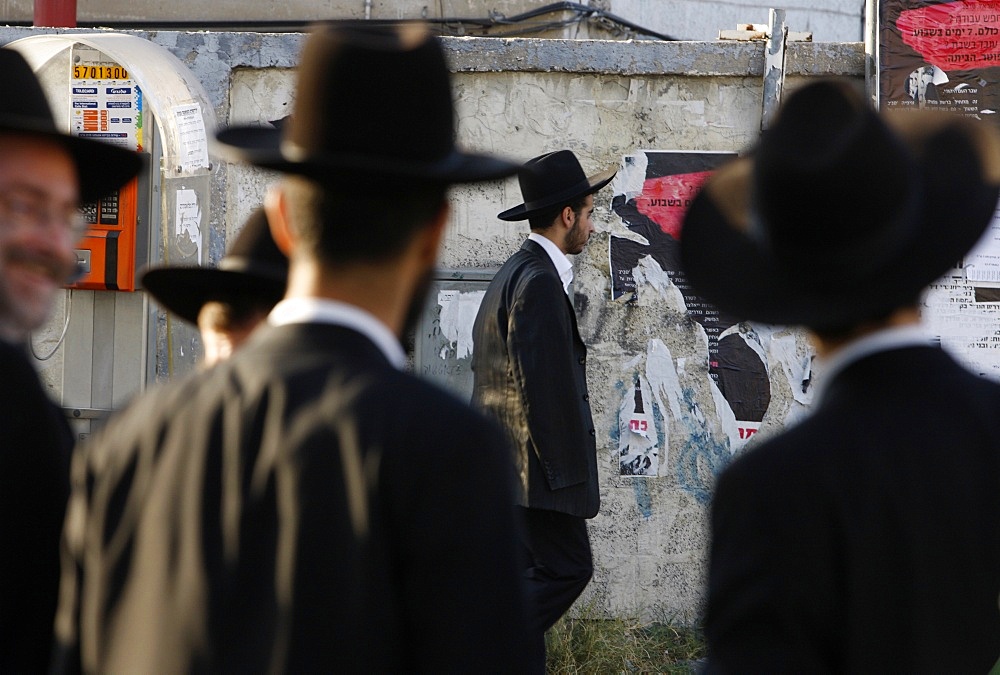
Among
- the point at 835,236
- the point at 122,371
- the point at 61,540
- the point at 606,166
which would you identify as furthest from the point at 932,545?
the point at 122,371

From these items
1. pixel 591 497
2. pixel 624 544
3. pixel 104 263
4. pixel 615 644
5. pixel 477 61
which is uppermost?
pixel 477 61

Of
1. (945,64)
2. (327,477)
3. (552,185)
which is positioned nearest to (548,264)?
(552,185)

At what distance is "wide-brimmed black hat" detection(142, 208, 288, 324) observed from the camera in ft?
9.07

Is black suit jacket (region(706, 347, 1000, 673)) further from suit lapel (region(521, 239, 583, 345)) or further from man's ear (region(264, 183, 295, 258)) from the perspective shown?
suit lapel (region(521, 239, 583, 345))

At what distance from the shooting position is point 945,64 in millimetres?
5555

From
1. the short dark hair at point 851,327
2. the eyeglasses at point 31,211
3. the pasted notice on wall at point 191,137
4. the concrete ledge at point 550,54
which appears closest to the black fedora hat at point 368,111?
the eyeglasses at point 31,211

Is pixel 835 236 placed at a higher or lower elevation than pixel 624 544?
higher

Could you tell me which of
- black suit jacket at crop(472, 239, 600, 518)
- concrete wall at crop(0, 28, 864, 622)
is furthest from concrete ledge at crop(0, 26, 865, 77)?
black suit jacket at crop(472, 239, 600, 518)

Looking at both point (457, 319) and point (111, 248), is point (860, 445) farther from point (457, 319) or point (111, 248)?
point (111, 248)

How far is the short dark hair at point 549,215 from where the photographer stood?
4898mm

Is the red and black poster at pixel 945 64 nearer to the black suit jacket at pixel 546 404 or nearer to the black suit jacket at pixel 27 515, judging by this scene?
the black suit jacket at pixel 546 404

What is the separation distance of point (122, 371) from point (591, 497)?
2.67 m

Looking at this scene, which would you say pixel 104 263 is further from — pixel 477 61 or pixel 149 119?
pixel 477 61

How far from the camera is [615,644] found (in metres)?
5.34
